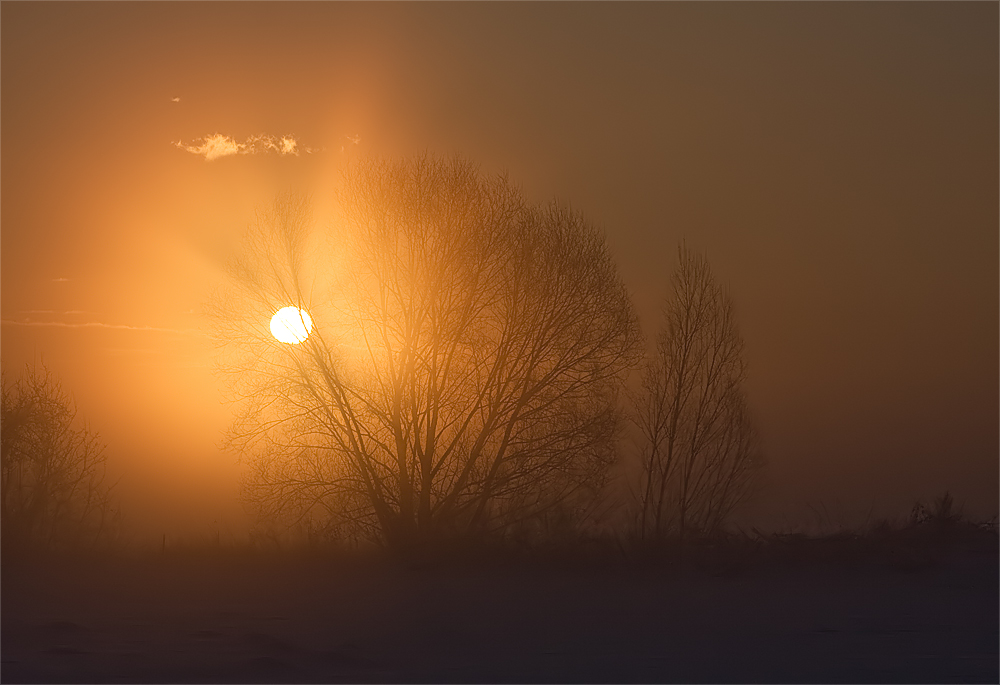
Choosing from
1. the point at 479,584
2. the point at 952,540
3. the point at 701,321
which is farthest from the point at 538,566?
the point at 701,321

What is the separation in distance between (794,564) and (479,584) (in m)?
3.77

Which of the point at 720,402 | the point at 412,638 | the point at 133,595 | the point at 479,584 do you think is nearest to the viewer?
the point at 412,638

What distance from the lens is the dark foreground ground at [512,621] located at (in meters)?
6.59

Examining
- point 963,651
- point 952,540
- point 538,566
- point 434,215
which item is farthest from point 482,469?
point 963,651

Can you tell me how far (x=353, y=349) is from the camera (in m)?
15.2

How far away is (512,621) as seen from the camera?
8523 mm

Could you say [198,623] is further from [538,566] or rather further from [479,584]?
[538,566]

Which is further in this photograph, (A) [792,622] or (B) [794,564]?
(B) [794,564]

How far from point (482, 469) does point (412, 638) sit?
272 inches

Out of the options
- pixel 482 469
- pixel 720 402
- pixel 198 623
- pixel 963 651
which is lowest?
pixel 963 651

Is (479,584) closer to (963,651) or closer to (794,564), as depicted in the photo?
(794,564)

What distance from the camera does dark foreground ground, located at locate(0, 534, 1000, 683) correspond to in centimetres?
659

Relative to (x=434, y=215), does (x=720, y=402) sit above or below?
below

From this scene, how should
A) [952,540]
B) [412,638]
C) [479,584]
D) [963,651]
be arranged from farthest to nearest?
[952,540], [479,584], [412,638], [963,651]
